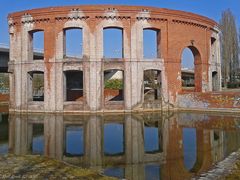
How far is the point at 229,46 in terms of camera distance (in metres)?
41.7

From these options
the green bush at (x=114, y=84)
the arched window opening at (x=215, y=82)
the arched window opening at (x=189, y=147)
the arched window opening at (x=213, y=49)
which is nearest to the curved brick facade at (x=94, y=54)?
the arched window opening at (x=213, y=49)

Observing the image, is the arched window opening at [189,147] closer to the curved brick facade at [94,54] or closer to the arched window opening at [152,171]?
the arched window opening at [152,171]

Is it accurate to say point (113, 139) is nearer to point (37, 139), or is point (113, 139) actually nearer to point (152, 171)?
point (37, 139)

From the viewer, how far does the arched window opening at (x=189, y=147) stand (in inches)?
363

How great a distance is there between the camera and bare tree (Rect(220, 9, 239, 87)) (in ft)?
137

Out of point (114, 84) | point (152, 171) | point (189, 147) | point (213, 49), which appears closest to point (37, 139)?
point (189, 147)

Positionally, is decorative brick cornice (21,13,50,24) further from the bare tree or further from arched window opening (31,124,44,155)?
the bare tree

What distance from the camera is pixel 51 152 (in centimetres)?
1112

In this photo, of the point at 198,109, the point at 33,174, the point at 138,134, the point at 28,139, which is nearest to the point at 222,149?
the point at 138,134

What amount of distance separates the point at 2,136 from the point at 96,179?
28.8 ft

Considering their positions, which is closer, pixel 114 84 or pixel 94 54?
pixel 94 54

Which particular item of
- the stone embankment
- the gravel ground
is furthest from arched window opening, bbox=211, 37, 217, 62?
the gravel ground

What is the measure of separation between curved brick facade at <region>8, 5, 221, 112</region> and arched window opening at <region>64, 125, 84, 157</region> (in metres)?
7.91

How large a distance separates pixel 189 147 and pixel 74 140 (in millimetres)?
4761
